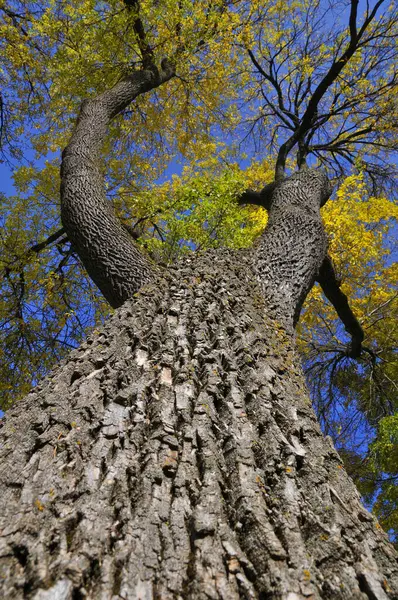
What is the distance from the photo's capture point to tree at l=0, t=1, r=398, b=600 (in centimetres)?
100

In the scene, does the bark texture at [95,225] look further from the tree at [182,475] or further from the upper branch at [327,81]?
the upper branch at [327,81]

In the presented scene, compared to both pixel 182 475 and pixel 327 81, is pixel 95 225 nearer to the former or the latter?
pixel 182 475

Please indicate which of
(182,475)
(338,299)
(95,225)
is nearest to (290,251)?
(95,225)

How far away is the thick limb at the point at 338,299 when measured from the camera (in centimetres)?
541

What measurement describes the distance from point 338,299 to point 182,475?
194 inches

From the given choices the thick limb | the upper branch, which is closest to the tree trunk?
the thick limb

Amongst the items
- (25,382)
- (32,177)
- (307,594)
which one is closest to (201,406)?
(307,594)

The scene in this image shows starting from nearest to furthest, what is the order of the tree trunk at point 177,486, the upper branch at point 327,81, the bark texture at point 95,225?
the tree trunk at point 177,486 → the bark texture at point 95,225 → the upper branch at point 327,81

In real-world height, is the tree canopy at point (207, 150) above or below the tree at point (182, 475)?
above

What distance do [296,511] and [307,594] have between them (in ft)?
1.07

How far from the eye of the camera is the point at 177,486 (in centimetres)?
129

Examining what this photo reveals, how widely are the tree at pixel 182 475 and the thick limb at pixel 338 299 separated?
2.83 metres

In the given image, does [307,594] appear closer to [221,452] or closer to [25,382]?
[221,452]

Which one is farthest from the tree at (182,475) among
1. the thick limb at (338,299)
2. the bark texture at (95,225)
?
the thick limb at (338,299)
